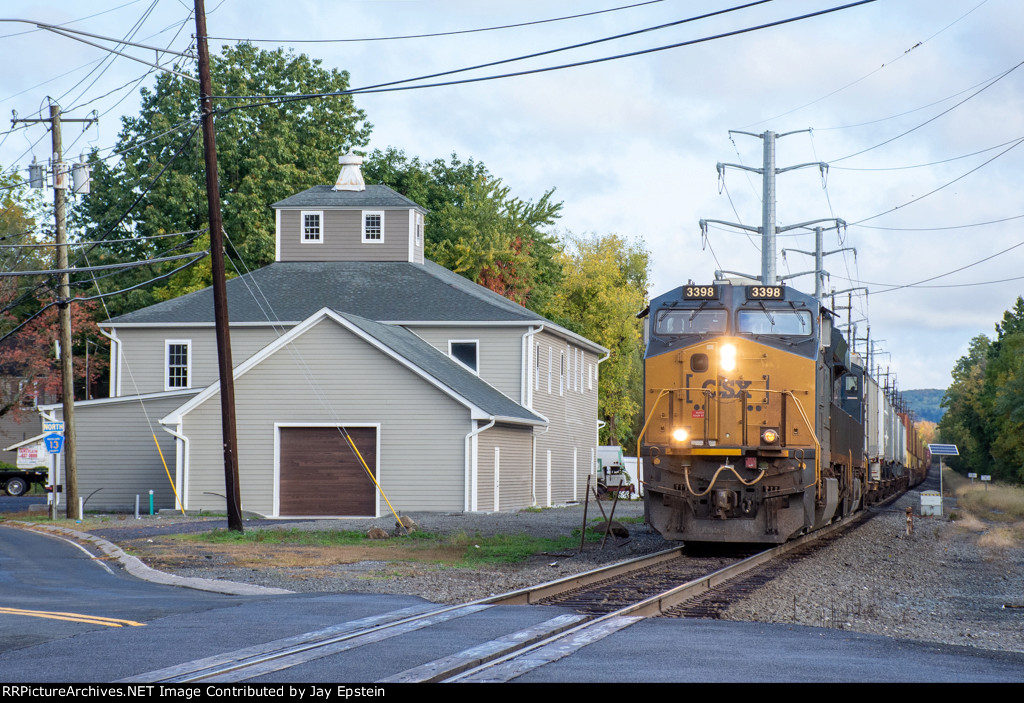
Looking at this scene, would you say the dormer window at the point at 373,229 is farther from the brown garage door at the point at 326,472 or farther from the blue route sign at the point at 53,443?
the blue route sign at the point at 53,443

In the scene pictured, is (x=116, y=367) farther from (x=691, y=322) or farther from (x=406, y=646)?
(x=406, y=646)

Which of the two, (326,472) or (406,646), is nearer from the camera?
(406,646)

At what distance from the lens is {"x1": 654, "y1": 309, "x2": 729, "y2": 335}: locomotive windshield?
19.5 meters

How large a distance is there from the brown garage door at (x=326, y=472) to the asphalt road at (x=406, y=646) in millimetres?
17046

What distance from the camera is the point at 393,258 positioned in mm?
41812

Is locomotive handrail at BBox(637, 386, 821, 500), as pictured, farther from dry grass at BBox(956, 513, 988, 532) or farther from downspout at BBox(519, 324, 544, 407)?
downspout at BBox(519, 324, 544, 407)

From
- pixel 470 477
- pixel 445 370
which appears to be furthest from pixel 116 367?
pixel 470 477

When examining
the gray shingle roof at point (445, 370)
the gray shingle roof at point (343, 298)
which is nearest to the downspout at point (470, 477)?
the gray shingle roof at point (445, 370)

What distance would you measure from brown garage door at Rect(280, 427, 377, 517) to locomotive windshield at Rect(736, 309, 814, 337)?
14.7 meters

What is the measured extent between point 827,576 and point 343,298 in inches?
954

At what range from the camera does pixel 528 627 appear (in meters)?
10.9

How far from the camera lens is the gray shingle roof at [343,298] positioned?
37.3 meters

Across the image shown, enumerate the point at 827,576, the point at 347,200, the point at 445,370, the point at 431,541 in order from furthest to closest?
the point at 347,200
the point at 445,370
the point at 431,541
the point at 827,576

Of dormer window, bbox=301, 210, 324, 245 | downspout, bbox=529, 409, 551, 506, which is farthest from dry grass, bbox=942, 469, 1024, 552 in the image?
dormer window, bbox=301, 210, 324, 245
